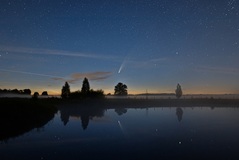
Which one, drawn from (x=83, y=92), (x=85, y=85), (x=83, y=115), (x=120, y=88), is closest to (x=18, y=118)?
(x=83, y=115)

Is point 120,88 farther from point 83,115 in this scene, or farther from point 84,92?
point 83,115

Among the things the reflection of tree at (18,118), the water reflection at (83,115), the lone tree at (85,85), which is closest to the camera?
the reflection of tree at (18,118)

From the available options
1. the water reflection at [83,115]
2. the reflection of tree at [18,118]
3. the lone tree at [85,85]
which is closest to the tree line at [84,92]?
the lone tree at [85,85]

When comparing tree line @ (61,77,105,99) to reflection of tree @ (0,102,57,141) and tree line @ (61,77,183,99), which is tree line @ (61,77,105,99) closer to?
tree line @ (61,77,183,99)

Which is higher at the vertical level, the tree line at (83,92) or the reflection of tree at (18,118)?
the tree line at (83,92)

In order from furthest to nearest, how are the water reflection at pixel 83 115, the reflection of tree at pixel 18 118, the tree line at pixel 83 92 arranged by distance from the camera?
the tree line at pixel 83 92 < the water reflection at pixel 83 115 < the reflection of tree at pixel 18 118

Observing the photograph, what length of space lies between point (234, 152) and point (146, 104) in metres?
83.9

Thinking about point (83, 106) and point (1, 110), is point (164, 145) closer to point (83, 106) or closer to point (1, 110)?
point (1, 110)

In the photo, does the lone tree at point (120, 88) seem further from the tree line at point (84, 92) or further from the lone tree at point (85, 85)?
the lone tree at point (85, 85)

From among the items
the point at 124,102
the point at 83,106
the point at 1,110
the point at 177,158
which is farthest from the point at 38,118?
the point at 124,102

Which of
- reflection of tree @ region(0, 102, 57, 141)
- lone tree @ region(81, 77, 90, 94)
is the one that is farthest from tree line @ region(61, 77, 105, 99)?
reflection of tree @ region(0, 102, 57, 141)

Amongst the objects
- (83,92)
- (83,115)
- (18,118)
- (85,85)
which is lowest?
(83,115)

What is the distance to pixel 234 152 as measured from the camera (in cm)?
2195

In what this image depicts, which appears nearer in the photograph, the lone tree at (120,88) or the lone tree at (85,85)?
the lone tree at (85,85)
